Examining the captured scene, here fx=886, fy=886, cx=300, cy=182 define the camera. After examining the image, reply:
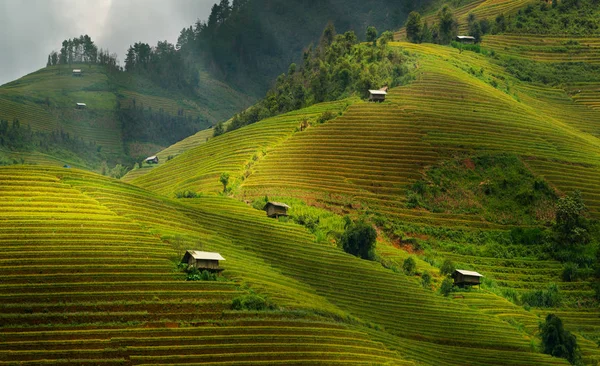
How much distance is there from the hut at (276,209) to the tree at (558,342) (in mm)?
31621

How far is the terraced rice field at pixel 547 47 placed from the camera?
170 m

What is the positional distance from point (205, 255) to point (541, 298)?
38.9 meters

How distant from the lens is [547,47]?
173375mm

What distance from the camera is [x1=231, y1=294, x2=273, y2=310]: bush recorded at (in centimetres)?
6309

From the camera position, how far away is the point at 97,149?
7707 inches

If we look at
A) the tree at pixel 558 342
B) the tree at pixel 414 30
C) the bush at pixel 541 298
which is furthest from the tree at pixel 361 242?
the tree at pixel 414 30

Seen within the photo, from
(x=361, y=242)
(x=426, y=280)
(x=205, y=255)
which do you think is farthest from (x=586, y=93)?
(x=205, y=255)

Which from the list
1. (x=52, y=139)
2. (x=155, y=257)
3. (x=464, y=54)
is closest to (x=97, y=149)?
(x=52, y=139)

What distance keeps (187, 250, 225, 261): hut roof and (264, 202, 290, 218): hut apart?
87.6 ft

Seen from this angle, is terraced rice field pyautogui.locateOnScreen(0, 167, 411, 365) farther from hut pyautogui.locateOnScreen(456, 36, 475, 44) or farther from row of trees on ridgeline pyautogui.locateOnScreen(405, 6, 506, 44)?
hut pyautogui.locateOnScreen(456, 36, 475, 44)

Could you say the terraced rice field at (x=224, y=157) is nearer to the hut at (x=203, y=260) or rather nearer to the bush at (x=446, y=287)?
the bush at (x=446, y=287)

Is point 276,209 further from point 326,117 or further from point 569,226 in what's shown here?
point 569,226

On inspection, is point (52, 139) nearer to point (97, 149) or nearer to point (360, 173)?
point (97, 149)

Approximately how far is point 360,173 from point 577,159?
100.0ft
